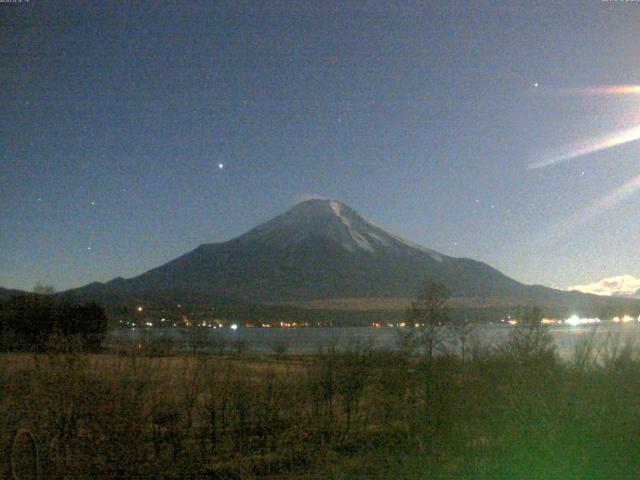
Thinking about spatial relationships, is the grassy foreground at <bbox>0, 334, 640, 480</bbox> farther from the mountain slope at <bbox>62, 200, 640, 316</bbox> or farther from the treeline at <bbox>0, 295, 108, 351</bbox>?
the mountain slope at <bbox>62, 200, 640, 316</bbox>

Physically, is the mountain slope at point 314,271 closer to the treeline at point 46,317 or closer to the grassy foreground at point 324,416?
the treeline at point 46,317

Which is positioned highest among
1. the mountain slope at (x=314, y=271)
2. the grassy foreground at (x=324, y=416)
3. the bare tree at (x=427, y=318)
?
the mountain slope at (x=314, y=271)

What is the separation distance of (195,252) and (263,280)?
37.1 meters

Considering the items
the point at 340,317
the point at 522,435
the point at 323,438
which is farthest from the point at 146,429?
the point at 340,317

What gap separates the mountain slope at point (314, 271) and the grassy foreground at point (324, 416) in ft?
288

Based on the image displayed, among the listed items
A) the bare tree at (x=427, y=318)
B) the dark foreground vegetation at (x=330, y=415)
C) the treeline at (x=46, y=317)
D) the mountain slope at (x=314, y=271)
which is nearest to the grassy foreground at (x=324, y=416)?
the dark foreground vegetation at (x=330, y=415)

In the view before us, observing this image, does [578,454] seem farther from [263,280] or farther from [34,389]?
[263,280]

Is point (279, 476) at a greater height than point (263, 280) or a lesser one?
lesser

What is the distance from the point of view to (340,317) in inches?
3403

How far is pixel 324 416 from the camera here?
1644 centimetres

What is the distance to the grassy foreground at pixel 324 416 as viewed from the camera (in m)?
6.64

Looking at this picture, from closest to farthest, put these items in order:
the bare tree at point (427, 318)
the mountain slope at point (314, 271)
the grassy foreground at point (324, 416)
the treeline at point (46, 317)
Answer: the grassy foreground at point (324, 416) → the bare tree at point (427, 318) → the treeline at point (46, 317) → the mountain slope at point (314, 271)

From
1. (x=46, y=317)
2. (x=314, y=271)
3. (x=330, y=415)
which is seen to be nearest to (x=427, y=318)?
(x=330, y=415)

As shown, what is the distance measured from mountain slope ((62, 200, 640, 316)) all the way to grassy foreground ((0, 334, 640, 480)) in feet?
288
